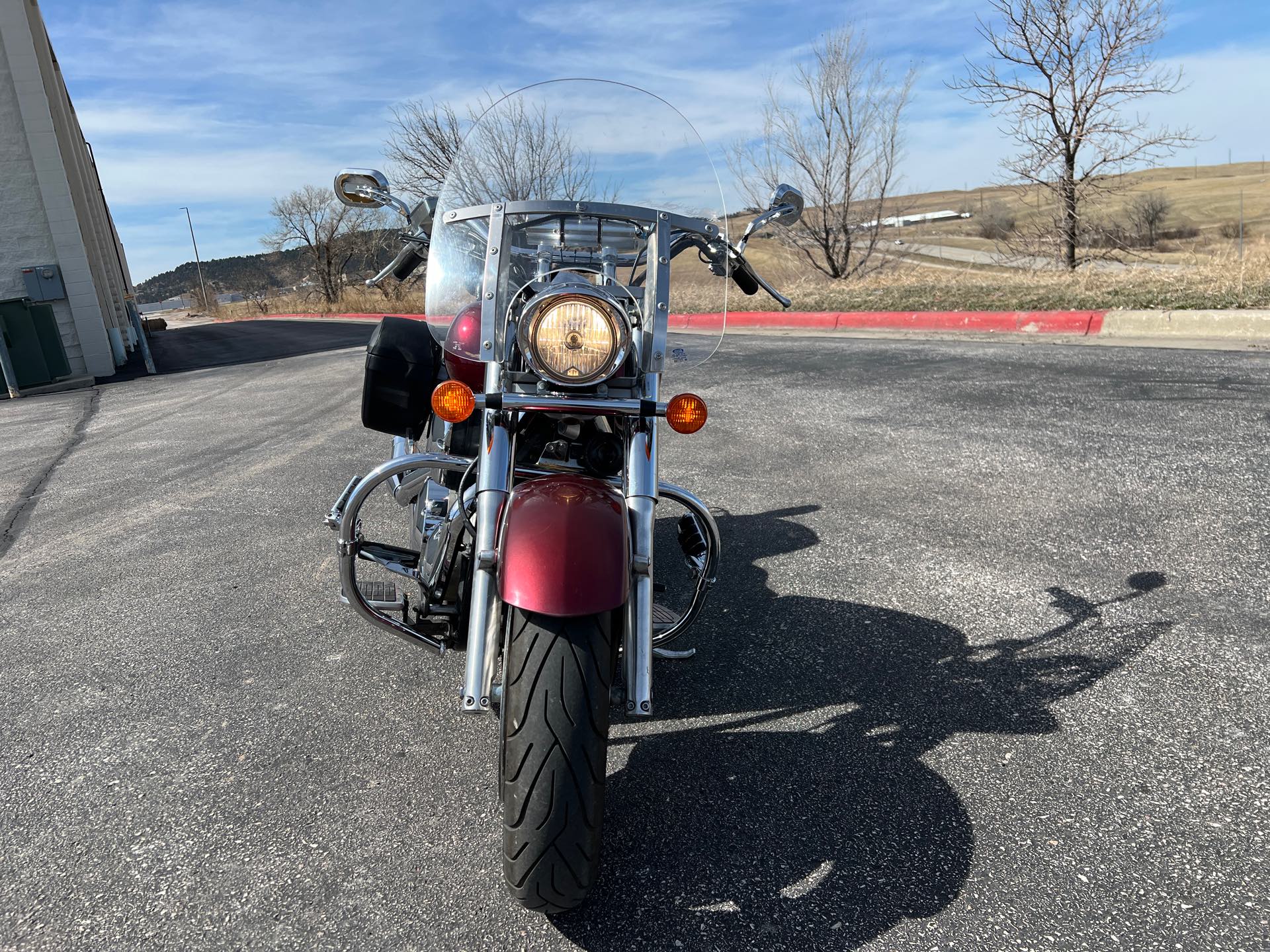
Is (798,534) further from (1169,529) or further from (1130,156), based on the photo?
(1130,156)

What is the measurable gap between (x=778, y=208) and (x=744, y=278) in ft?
0.85

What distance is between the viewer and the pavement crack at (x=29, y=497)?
5.58 metres

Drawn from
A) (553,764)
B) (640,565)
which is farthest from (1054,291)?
(553,764)

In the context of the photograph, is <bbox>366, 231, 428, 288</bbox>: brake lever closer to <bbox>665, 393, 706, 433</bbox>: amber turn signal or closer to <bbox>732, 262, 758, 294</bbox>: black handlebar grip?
<bbox>732, 262, 758, 294</bbox>: black handlebar grip

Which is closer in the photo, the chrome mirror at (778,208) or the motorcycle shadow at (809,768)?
the motorcycle shadow at (809,768)

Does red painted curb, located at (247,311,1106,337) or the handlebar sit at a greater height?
the handlebar

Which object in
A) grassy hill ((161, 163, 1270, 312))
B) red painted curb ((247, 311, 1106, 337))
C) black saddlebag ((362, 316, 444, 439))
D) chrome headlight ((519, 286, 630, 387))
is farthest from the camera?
red painted curb ((247, 311, 1106, 337))

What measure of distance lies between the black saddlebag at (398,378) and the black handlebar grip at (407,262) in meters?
0.33

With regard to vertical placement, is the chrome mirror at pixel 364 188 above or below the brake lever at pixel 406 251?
above

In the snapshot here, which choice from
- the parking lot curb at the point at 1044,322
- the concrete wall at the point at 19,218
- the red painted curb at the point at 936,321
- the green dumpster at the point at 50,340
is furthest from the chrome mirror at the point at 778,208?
the concrete wall at the point at 19,218

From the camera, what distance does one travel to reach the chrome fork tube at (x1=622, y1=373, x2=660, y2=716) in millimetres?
2219

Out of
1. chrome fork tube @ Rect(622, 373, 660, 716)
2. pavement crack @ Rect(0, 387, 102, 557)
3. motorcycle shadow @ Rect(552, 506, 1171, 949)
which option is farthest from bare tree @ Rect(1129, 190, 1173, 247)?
chrome fork tube @ Rect(622, 373, 660, 716)

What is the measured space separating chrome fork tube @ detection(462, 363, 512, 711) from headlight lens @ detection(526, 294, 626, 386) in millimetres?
241

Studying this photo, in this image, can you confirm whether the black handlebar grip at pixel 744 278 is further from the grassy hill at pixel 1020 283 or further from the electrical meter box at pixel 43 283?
the electrical meter box at pixel 43 283
